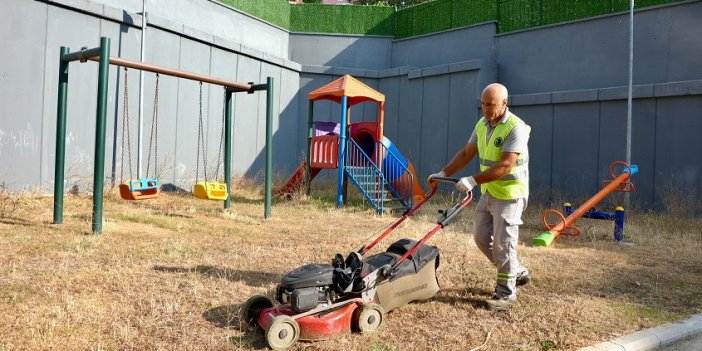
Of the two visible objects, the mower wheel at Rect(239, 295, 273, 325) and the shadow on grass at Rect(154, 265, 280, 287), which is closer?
the mower wheel at Rect(239, 295, 273, 325)

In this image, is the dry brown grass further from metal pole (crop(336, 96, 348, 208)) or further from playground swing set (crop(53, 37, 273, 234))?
metal pole (crop(336, 96, 348, 208))

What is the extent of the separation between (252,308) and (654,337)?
2.72m

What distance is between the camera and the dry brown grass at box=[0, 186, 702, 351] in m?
3.70

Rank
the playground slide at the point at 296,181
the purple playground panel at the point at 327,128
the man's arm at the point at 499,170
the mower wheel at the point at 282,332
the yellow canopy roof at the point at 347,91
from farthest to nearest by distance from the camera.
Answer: the purple playground panel at the point at 327,128 < the playground slide at the point at 296,181 < the yellow canopy roof at the point at 347,91 < the man's arm at the point at 499,170 < the mower wheel at the point at 282,332

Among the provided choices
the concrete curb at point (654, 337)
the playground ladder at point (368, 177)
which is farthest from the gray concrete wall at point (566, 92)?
the concrete curb at point (654, 337)

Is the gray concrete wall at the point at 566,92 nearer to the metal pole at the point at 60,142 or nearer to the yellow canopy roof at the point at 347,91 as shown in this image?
the yellow canopy roof at the point at 347,91

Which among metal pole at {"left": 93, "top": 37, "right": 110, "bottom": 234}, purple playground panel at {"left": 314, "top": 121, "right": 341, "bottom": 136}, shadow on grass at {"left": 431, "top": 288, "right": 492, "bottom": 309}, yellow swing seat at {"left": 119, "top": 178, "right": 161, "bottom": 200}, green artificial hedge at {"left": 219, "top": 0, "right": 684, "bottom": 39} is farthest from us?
purple playground panel at {"left": 314, "top": 121, "right": 341, "bottom": 136}

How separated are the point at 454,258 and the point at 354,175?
5645 mm

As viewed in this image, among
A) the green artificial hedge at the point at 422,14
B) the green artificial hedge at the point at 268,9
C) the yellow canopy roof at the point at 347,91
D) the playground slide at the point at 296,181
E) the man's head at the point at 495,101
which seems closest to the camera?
the man's head at the point at 495,101

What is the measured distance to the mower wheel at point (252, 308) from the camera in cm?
386

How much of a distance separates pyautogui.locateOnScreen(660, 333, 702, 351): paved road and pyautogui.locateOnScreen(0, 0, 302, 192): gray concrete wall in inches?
365

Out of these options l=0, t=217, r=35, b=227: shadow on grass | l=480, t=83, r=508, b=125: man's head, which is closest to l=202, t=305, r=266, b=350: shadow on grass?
l=480, t=83, r=508, b=125: man's head

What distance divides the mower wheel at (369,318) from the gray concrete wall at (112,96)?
7709 mm

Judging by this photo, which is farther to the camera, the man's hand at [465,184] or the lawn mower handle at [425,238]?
the man's hand at [465,184]
